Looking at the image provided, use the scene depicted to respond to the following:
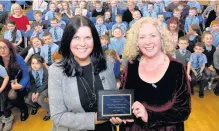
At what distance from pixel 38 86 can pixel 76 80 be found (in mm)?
2523

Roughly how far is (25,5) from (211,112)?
8.87m

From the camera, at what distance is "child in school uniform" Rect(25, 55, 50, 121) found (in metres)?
3.92

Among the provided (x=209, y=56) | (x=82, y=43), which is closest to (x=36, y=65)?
(x=82, y=43)

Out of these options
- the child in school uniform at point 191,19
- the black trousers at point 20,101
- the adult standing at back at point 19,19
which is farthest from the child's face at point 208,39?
the adult standing at back at point 19,19

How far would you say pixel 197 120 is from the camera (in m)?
3.91

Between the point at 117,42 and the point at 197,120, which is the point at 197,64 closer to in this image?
the point at 197,120

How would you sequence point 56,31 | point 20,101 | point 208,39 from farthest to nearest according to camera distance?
point 56,31 → point 208,39 → point 20,101

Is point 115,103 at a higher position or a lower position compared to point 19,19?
lower

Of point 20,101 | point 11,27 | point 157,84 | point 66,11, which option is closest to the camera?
point 157,84

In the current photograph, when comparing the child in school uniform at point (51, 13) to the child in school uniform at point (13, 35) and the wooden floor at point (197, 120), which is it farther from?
the wooden floor at point (197, 120)

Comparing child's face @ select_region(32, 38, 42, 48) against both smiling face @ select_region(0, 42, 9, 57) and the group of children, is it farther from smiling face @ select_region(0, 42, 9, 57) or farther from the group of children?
smiling face @ select_region(0, 42, 9, 57)

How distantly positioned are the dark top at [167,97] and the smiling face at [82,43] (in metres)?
0.46

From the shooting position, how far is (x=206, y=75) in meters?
4.70

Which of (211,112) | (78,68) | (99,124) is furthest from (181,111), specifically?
(211,112)
